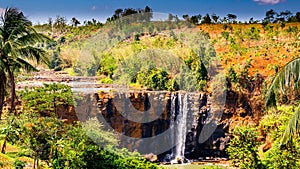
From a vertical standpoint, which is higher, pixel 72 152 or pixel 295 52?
pixel 295 52

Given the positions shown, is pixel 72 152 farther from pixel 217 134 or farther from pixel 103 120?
pixel 217 134

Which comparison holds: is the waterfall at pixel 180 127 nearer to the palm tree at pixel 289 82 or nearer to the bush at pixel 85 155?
the bush at pixel 85 155

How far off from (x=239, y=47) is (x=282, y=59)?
15.4ft

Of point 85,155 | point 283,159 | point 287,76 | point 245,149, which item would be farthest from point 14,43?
point 283,159

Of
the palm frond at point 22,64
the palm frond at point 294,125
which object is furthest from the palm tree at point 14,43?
the palm frond at point 294,125

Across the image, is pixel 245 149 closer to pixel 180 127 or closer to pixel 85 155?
pixel 85 155

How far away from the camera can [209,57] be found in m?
30.6

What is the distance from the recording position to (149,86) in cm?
2625

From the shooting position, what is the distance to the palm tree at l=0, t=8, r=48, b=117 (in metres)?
10.5

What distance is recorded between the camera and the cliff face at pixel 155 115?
23.6 meters

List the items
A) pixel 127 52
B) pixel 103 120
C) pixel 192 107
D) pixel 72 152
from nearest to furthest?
1. pixel 72 152
2. pixel 103 120
3. pixel 192 107
4. pixel 127 52

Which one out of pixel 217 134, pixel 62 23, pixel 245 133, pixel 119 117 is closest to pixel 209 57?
pixel 217 134

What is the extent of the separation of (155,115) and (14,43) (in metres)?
14.8

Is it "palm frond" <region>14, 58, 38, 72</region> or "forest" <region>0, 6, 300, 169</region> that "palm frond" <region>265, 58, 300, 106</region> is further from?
"palm frond" <region>14, 58, 38, 72</region>
